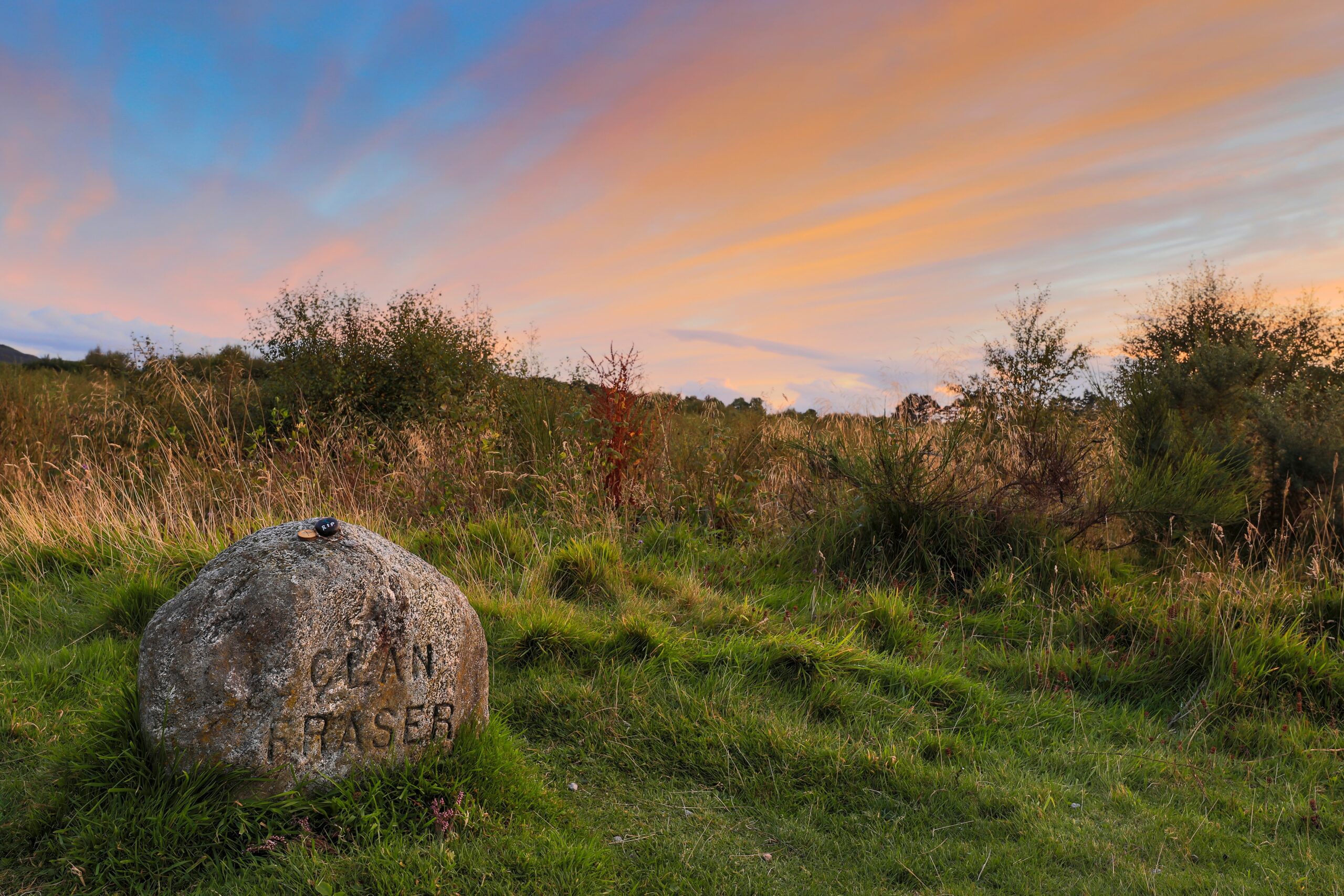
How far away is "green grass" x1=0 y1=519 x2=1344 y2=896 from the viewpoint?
9.44 ft

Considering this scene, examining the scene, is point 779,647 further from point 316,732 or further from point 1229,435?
point 1229,435

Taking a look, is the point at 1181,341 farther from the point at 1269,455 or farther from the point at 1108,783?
the point at 1108,783

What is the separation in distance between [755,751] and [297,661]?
2.13 metres

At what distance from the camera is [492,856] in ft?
9.54

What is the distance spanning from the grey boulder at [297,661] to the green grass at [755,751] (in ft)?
0.42

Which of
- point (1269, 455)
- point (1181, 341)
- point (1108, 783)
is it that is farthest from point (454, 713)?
point (1181, 341)

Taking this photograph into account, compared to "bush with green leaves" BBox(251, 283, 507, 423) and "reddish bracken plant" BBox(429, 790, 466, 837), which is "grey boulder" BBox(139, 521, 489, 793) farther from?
"bush with green leaves" BBox(251, 283, 507, 423)

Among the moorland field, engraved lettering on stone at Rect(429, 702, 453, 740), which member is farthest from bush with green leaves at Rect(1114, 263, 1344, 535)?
engraved lettering on stone at Rect(429, 702, 453, 740)

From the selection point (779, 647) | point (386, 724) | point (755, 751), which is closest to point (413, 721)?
point (386, 724)

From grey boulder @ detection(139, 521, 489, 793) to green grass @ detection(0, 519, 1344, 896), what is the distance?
13 centimetres

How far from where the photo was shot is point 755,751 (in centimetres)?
377

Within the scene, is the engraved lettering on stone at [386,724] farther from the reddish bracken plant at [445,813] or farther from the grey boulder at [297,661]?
the reddish bracken plant at [445,813]

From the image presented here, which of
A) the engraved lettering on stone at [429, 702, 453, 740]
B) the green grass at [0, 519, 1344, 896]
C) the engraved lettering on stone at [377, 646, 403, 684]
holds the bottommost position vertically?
the green grass at [0, 519, 1344, 896]

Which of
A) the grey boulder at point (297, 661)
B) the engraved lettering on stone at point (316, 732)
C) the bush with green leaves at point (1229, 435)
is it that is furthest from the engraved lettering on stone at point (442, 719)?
the bush with green leaves at point (1229, 435)
